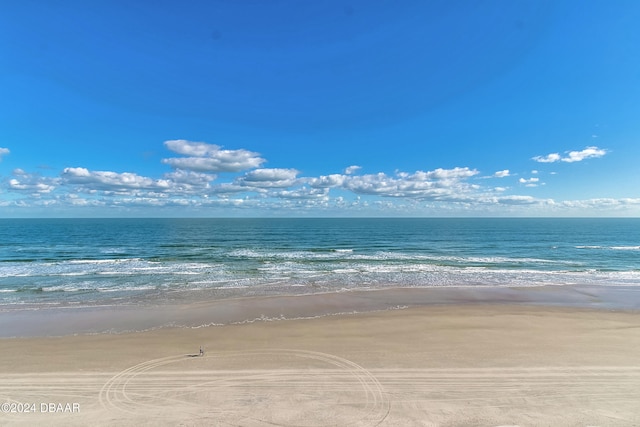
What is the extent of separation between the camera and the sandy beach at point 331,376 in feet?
25.4

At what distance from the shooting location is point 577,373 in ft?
32.2

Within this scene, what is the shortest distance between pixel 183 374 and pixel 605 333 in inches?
700

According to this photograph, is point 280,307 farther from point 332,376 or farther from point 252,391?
point 252,391

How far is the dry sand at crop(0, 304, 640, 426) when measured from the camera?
7.73 m

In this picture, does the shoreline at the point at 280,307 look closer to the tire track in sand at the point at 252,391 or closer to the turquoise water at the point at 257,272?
the turquoise water at the point at 257,272

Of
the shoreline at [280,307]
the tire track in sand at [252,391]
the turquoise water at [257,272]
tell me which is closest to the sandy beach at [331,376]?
the tire track in sand at [252,391]

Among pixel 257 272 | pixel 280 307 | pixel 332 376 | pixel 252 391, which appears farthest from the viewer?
pixel 257 272

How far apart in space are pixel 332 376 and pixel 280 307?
924 centimetres

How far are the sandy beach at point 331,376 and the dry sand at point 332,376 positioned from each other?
43mm

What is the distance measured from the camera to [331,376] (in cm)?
961

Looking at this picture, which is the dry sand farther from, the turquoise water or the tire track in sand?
the turquoise water

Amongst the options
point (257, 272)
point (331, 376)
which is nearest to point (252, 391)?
point (331, 376)

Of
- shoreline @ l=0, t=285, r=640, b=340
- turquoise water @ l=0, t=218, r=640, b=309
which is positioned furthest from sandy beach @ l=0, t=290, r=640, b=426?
turquoise water @ l=0, t=218, r=640, b=309

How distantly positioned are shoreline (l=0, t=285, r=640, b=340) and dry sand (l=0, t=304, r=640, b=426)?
151cm
